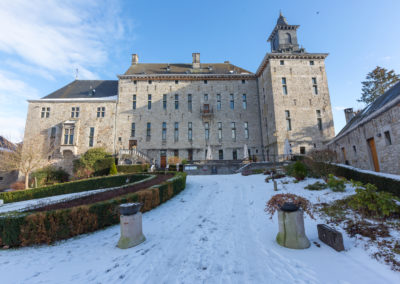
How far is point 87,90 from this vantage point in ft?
95.2

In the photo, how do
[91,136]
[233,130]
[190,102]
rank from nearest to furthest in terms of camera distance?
1. [91,136]
2. [233,130]
3. [190,102]

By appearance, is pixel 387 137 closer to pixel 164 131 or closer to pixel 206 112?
pixel 206 112

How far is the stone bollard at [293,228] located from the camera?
3676mm

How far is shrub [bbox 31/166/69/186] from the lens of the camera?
21250 millimetres

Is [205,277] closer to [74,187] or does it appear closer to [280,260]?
[280,260]

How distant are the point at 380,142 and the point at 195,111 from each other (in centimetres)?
2200

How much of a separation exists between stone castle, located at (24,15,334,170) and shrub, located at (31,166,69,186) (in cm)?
171

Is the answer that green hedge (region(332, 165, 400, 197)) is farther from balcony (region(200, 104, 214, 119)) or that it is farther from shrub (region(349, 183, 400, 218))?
balcony (region(200, 104, 214, 119))

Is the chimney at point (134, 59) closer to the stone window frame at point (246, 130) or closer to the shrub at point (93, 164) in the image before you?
the shrub at point (93, 164)

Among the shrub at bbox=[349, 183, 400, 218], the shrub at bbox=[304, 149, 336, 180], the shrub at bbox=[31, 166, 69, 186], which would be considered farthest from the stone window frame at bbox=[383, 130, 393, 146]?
the shrub at bbox=[31, 166, 69, 186]

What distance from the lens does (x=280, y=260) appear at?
3.32 metres

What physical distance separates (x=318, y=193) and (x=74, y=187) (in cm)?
1898

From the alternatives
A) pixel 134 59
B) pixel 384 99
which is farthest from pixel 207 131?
pixel 384 99

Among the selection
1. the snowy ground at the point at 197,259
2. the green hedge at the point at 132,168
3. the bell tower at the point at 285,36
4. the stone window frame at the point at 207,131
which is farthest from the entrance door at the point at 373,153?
the bell tower at the point at 285,36
